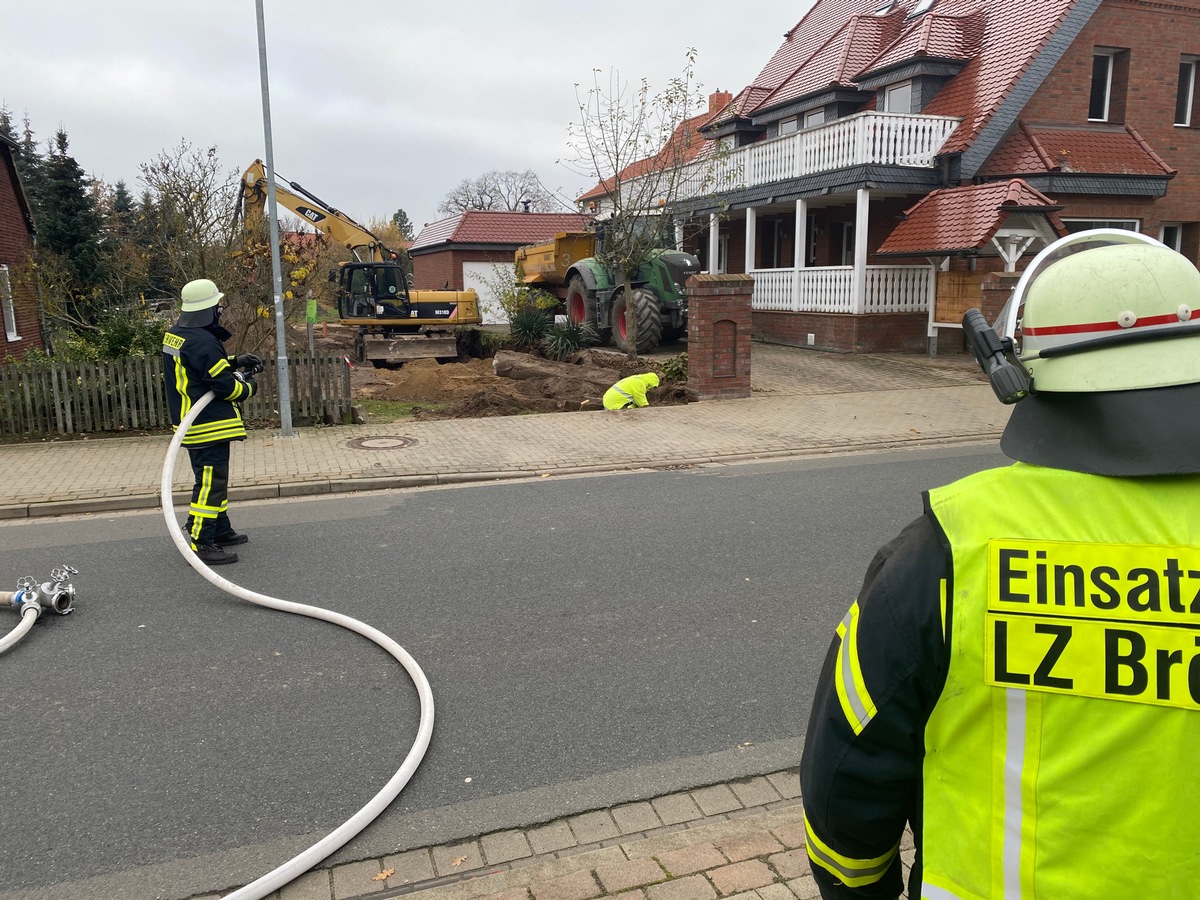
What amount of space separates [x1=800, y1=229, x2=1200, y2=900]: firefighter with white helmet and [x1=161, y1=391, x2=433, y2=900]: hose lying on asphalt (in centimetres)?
225

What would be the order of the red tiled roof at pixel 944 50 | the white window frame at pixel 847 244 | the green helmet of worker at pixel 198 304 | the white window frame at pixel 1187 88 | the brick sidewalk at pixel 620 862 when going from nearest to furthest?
the brick sidewalk at pixel 620 862 < the green helmet of worker at pixel 198 304 < the red tiled roof at pixel 944 50 < the white window frame at pixel 1187 88 < the white window frame at pixel 847 244

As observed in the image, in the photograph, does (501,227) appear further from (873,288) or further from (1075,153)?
(1075,153)

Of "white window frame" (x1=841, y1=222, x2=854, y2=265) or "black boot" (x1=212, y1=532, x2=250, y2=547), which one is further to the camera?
"white window frame" (x1=841, y1=222, x2=854, y2=265)

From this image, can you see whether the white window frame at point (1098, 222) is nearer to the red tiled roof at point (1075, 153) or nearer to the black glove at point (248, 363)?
the red tiled roof at point (1075, 153)

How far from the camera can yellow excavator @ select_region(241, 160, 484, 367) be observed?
2047 centimetres

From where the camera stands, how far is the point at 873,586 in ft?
4.67

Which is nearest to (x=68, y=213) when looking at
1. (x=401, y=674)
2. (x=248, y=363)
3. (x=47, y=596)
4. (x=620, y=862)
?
(x=248, y=363)

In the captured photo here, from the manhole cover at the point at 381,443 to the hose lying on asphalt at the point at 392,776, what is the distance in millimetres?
3986

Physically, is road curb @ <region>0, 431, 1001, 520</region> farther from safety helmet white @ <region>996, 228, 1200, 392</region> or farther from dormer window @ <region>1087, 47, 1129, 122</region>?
dormer window @ <region>1087, 47, 1129, 122</region>

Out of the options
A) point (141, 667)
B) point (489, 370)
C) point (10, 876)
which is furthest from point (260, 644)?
point (489, 370)

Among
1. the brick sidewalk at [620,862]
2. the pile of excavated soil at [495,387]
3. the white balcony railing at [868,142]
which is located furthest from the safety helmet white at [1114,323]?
the white balcony railing at [868,142]

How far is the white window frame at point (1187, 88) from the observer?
797 inches

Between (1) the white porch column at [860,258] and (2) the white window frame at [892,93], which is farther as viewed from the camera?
(2) the white window frame at [892,93]

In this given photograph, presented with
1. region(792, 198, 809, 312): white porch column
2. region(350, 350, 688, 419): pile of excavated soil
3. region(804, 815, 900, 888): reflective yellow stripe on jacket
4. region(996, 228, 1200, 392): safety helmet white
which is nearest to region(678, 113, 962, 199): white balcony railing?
region(792, 198, 809, 312): white porch column
